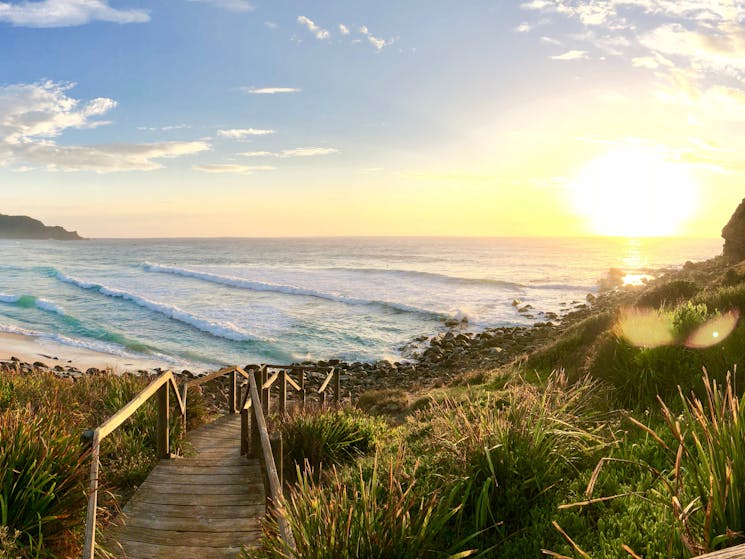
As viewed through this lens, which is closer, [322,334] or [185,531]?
[185,531]

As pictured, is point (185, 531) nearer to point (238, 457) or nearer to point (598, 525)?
point (238, 457)

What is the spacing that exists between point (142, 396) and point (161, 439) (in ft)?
4.56

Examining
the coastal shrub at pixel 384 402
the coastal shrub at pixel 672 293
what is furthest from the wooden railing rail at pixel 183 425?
the coastal shrub at pixel 672 293

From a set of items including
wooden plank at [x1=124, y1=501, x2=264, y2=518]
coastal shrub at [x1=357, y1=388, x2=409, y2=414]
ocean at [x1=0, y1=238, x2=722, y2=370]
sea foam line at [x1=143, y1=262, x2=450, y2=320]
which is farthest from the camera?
sea foam line at [x1=143, y1=262, x2=450, y2=320]

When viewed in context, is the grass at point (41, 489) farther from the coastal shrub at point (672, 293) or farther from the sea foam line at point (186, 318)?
the sea foam line at point (186, 318)

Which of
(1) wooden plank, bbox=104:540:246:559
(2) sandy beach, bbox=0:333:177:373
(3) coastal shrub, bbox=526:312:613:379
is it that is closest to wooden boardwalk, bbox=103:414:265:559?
(1) wooden plank, bbox=104:540:246:559

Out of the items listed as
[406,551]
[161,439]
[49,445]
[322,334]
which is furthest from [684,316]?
[322,334]

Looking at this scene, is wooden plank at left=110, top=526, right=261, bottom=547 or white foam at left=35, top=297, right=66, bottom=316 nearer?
wooden plank at left=110, top=526, right=261, bottom=547

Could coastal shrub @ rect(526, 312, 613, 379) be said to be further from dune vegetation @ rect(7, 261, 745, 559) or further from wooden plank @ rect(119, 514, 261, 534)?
wooden plank @ rect(119, 514, 261, 534)

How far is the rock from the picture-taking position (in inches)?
1077

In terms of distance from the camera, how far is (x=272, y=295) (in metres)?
49.2

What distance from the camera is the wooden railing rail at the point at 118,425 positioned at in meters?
4.53

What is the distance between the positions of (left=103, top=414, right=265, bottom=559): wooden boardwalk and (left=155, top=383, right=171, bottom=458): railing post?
0.59 feet

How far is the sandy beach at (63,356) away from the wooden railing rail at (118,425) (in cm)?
1673
